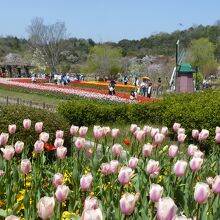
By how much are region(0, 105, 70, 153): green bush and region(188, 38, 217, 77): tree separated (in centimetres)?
7136

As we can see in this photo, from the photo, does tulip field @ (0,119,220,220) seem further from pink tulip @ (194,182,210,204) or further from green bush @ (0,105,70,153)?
green bush @ (0,105,70,153)

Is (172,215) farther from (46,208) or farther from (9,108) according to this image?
(9,108)

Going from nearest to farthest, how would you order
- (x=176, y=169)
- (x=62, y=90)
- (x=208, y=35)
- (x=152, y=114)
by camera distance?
1. (x=176, y=169)
2. (x=152, y=114)
3. (x=62, y=90)
4. (x=208, y=35)

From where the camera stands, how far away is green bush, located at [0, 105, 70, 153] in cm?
830

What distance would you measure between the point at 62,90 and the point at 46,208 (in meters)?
28.2

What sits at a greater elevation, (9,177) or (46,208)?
(46,208)

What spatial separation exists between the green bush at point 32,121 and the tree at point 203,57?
71.4 m

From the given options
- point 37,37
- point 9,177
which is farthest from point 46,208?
point 37,37

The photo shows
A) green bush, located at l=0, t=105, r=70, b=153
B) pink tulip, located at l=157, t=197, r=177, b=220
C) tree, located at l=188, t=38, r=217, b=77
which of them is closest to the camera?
pink tulip, located at l=157, t=197, r=177, b=220

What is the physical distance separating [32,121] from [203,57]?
255 feet

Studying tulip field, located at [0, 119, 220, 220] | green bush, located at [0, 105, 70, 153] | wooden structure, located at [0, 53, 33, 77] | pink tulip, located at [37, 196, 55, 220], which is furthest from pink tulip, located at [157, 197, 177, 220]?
wooden structure, located at [0, 53, 33, 77]

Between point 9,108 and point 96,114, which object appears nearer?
point 9,108

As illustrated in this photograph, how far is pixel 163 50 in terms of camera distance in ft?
441

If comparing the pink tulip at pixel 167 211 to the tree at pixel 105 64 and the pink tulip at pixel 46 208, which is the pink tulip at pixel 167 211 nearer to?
the pink tulip at pixel 46 208
